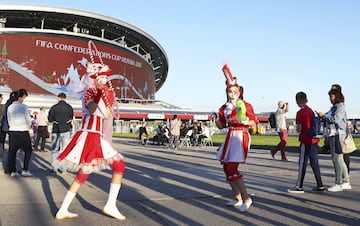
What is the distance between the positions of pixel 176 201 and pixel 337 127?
335 centimetres

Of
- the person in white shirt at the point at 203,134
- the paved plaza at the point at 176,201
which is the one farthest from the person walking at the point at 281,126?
the person in white shirt at the point at 203,134

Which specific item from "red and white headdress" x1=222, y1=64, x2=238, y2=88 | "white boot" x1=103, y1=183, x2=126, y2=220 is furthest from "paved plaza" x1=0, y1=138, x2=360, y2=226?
"red and white headdress" x1=222, y1=64, x2=238, y2=88

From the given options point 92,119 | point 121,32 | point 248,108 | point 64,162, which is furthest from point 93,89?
point 121,32

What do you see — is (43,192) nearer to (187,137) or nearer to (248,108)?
(248,108)

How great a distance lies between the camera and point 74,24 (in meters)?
68.2

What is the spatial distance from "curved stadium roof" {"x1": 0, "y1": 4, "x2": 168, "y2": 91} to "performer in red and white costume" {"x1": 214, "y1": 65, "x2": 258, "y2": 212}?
6291 centimetres

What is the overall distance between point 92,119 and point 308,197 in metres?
3.61

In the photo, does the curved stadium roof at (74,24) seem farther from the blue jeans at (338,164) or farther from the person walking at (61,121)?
the blue jeans at (338,164)

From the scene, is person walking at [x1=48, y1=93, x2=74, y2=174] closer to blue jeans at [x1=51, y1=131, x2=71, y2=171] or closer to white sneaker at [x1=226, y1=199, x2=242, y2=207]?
blue jeans at [x1=51, y1=131, x2=71, y2=171]

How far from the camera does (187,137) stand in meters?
21.7

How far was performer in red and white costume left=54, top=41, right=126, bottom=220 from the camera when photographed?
15.0 ft

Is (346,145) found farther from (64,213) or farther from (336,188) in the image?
(64,213)

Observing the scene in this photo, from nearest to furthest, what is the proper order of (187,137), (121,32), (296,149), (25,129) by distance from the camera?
(25,129), (296,149), (187,137), (121,32)

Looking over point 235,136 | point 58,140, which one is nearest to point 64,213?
point 235,136
